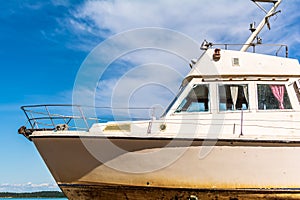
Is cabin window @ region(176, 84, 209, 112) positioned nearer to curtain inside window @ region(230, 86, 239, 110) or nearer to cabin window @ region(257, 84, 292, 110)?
curtain inside window @ region(230, 86, 239, 110)

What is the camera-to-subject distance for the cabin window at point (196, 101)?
9016 mm

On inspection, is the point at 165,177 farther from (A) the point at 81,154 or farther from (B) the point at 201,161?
(A) the point at 81,154

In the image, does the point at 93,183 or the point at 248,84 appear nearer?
the point at 93,183

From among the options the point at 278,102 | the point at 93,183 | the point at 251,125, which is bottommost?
the point at 93,183

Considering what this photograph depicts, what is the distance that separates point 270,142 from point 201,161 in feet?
4.80

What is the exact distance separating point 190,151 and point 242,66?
2.57 metres

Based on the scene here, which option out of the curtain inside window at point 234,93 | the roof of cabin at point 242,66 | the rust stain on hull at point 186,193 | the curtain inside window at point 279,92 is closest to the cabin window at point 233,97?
the curtain inside window at point 234,93

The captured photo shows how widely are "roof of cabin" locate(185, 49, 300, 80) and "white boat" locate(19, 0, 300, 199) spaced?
0.42m

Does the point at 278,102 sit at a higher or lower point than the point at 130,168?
higher

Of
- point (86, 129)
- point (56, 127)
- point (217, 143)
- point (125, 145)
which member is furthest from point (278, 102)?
point (56, 127)

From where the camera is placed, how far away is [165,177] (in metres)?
8.40

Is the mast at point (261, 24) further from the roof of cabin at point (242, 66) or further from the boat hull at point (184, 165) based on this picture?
the boat hull at point (184, 165)

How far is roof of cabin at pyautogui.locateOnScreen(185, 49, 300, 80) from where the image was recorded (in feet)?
30.6

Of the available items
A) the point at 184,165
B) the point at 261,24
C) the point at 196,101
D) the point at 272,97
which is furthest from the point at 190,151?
the point at 261,24
